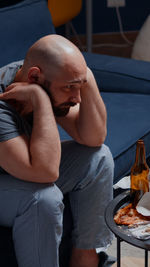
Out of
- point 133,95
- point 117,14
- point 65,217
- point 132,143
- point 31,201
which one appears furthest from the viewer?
point 117,14

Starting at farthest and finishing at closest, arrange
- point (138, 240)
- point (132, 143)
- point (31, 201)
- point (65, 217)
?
point (132, 143)
point (65, 217)
point (31, 201)
point (138, 240)

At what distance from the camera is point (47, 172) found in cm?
157

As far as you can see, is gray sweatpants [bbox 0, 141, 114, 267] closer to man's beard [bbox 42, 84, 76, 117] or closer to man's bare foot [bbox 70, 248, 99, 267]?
man's bare foot [bbox 70, 248, 99, 267]

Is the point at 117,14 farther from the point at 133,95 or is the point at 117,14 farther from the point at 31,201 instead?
the point at 31,201

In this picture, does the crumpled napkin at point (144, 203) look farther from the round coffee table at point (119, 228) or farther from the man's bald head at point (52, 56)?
the man's bald head at point (52, 56)

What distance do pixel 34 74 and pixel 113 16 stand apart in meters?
2.75

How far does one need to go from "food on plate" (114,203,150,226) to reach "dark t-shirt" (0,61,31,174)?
0.36 meters

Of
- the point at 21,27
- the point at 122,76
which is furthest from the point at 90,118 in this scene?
the point at 122,76

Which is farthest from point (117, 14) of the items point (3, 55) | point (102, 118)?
point (102, 118)

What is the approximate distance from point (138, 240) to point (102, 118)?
52 cm

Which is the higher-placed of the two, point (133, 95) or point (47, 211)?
point (47, 211)

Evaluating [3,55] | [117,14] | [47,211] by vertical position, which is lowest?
[117,14]

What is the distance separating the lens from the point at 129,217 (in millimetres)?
1538

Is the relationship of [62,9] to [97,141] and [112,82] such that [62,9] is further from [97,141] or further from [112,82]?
[97,141]
